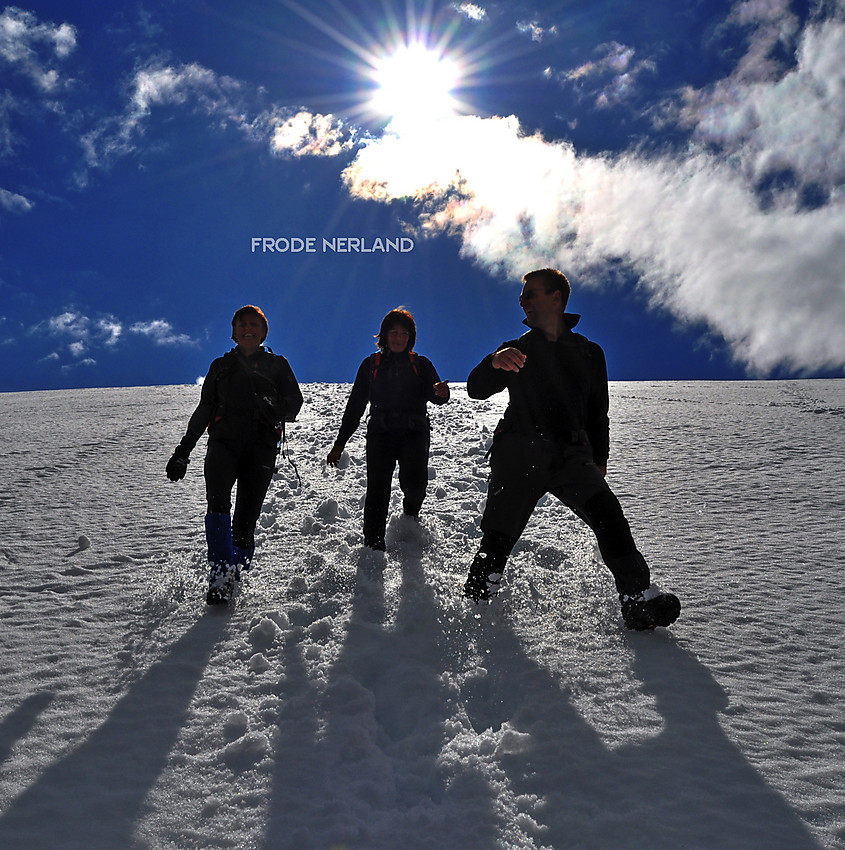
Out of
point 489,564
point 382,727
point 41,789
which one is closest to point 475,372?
point 489,564

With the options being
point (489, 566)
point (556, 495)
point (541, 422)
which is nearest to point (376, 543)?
point (489, 566)

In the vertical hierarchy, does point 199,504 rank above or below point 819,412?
below

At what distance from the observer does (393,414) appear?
4688mm

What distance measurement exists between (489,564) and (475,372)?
1162 millimetres

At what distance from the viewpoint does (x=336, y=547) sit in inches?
187

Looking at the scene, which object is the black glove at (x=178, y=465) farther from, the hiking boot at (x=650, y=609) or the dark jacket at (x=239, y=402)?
the hiking boot at (x=650, y=609)

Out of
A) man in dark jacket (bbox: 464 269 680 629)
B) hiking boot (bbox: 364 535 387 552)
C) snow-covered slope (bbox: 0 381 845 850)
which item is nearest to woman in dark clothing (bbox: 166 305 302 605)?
snow-covered slope (bbox: 0 381 845 850)

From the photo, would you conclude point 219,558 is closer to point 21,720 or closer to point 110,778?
point 21,720

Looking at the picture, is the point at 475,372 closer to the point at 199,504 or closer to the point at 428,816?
the point at 428,816

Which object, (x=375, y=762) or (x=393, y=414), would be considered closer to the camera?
(x=375, y=762)

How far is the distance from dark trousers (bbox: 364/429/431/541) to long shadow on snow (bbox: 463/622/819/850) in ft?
7.08

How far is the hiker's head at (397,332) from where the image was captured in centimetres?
475

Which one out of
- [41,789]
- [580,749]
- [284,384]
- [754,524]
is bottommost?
[41,789]

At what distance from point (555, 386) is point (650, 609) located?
1307 mm
